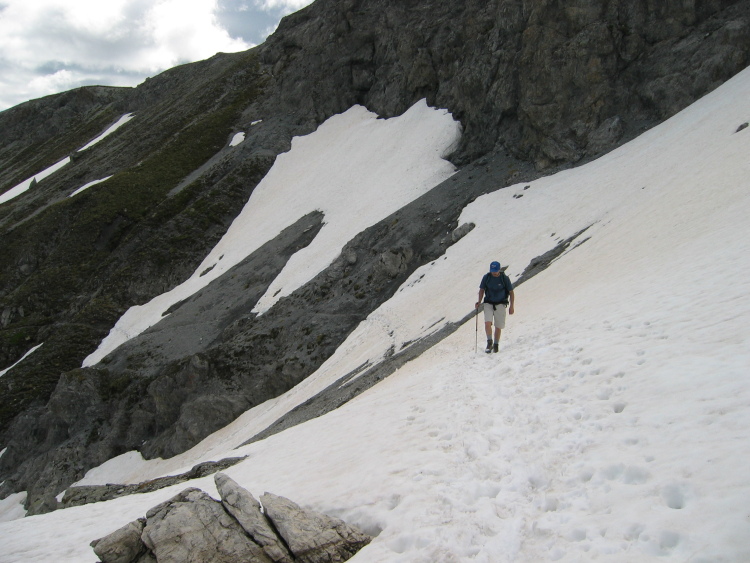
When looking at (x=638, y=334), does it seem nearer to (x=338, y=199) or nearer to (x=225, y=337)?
(x=225, y=337)

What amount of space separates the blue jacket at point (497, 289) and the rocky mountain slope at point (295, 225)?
57.1ft

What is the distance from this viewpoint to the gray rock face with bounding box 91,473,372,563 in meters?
7.09

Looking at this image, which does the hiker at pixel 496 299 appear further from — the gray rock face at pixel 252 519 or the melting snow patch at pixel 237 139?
the melting snow patch at pixel 237 139

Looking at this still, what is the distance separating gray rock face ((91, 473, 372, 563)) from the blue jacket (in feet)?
29.6

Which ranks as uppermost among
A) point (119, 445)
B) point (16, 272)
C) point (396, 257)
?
point (16, 272)

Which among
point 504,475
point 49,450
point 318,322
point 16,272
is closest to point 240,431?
point 318,322

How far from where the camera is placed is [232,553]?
7164 millimetres

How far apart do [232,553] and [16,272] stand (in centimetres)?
6434

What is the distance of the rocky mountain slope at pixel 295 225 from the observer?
33.3m

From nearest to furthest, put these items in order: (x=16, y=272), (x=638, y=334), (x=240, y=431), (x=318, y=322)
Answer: (x=638, y=334)
(x=240, y=431)
(x=318, y=322)
(x=16, y=272)

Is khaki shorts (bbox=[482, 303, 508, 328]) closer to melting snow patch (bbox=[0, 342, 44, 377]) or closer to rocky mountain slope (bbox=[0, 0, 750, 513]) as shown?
rocky mountain slope (bbox=[0, 0, 750, 513])

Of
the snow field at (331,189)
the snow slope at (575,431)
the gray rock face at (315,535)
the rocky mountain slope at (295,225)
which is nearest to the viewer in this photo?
the snow slope at (575,431)

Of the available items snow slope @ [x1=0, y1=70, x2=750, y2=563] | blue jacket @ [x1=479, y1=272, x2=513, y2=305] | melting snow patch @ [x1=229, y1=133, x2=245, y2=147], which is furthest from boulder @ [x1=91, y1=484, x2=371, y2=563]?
melting snow patch @ [x1=229, y1=133, x2=245, y2=147]

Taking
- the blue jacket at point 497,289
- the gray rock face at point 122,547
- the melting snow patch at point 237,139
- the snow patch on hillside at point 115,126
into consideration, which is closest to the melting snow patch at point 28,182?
the snow patch on hillside at point 115,126
